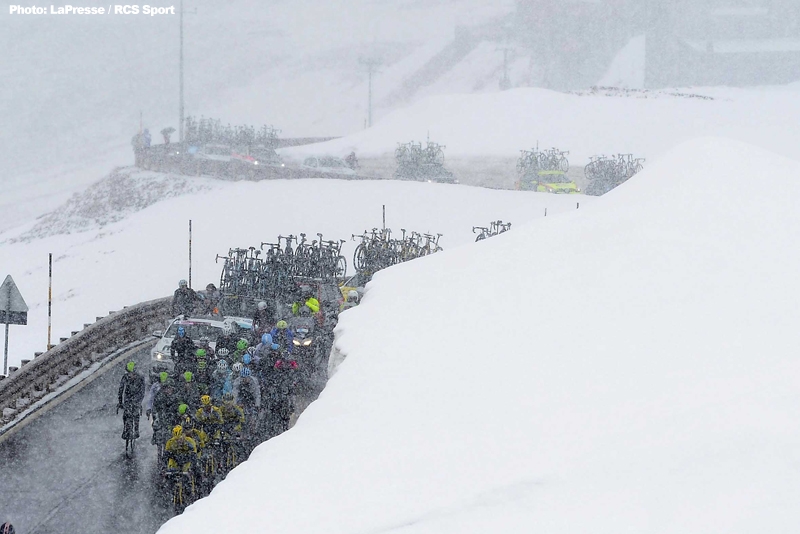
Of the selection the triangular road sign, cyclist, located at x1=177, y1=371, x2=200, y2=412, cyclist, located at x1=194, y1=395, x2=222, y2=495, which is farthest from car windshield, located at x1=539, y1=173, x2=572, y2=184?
cyclist, located at x1=194, y1=395, x2=222, y2=495

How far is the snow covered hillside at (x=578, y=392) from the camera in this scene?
267 inches

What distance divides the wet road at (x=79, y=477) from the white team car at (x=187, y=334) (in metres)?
1.40

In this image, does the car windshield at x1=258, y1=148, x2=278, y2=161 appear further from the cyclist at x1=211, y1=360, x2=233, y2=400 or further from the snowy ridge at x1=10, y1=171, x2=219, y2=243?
the cyclist at x1=211, y1=360, x2=233, y2=400

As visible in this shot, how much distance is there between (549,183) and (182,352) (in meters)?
36.0

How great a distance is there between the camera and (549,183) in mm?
50750

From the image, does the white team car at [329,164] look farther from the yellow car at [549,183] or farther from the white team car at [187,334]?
the white team car at [187,334]

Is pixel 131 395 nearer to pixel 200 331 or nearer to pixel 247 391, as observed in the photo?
pixel 247 391

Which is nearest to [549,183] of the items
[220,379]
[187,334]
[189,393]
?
[187,334]

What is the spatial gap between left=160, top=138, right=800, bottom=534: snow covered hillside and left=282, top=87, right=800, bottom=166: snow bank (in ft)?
147

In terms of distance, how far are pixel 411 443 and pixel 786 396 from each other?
2914 mm

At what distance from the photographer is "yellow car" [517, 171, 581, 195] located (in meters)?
49.6

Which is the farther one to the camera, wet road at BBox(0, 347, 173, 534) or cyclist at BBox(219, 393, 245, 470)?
cyclist at BBox(219, 393, 245, 470)

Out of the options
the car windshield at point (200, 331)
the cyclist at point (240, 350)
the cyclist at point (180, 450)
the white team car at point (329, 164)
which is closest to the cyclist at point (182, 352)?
the cyclist at point (240, 350)

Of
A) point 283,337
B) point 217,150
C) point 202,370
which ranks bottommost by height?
point 202,370
